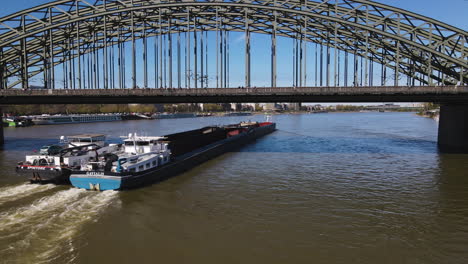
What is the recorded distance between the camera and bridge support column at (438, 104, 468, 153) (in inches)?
1419

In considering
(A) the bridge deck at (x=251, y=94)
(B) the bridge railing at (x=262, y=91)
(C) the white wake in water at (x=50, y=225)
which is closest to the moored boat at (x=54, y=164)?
(C) the white wake in water at (x=50, y=225)

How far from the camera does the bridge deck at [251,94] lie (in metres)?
28.3

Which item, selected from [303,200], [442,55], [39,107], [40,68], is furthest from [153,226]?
[39,107]

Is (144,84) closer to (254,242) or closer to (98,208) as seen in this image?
(98,208)

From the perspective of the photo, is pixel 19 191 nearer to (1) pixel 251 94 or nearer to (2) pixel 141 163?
(2) pixel 141 163

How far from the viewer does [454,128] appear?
37688 mm

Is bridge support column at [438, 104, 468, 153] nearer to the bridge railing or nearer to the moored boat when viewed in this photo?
the bridge railing

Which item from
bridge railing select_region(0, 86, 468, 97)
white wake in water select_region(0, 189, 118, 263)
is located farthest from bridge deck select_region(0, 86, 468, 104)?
white wake in water select_region(0, 189, 118, 263)

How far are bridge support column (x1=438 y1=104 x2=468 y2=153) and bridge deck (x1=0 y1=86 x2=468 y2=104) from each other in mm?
8142

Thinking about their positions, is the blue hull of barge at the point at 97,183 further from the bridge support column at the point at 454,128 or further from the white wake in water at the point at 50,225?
the bridge support column at the point at 454,128

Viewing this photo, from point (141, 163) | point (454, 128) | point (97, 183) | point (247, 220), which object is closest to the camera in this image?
point (247, 220)

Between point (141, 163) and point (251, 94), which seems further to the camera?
point (251, 94)

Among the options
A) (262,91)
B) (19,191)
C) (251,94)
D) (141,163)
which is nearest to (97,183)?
(141,163)

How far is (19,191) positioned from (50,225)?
22.5 feet
